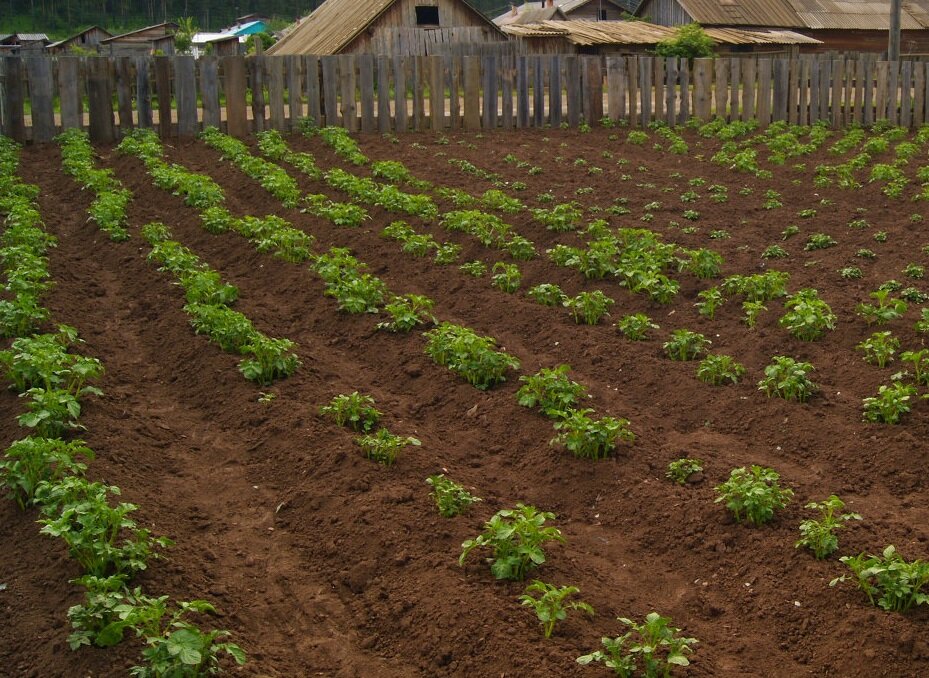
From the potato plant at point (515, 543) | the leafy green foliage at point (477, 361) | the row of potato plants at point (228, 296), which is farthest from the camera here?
the row of potato plants at point (228, 296)

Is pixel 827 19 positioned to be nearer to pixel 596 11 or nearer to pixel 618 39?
pixel 618 39

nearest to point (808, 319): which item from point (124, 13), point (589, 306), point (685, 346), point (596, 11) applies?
point (685, 346)

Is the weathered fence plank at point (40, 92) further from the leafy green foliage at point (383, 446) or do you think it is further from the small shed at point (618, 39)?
the small shed at point (618, 39)

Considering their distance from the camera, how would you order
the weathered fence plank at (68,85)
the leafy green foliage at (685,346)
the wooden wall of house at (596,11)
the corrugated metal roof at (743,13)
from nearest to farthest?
the leafy green foliage at (685,346) → the weathered fence plank at (68,85) → the corrugated metal roof at (743,13) → the wooden wall of house at (596,11)

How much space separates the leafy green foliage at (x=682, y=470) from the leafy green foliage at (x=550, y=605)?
4.75 feet

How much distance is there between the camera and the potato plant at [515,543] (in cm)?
497

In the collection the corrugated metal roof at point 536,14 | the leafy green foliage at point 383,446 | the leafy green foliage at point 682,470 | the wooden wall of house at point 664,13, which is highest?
the corrugated metal roof at point 536,14

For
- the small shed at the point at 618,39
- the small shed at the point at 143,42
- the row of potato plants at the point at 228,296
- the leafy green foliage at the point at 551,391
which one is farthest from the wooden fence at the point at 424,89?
the small shed at the point at 143,42

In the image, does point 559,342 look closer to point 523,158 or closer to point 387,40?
point 523,158

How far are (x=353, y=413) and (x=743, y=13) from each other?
33772 millimetres

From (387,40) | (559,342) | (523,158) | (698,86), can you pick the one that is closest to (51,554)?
(559,342)

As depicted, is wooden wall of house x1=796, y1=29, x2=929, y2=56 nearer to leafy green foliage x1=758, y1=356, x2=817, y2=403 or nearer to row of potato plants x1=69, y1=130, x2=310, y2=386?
row of potato plants x1=69, y1=130, x2=310, y2=386

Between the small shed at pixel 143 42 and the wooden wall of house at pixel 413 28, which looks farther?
the small shed at pixel 143 42

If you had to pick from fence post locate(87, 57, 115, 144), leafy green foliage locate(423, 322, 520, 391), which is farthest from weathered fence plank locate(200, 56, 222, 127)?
leafy green foliage locate(423, 322, 520, 391)
